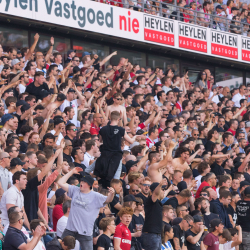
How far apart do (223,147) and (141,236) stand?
6.34 meters

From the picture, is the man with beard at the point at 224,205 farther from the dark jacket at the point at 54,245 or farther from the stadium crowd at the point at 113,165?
the dark jacket at the point at 54,245

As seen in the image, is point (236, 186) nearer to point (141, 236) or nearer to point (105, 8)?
point (141, 236)

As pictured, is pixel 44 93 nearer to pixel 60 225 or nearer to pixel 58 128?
pixel 58 128

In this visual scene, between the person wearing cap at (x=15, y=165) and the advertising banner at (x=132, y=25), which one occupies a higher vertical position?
the advertising banner at (x=132, y=25)

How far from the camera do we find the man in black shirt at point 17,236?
7117 millimetres

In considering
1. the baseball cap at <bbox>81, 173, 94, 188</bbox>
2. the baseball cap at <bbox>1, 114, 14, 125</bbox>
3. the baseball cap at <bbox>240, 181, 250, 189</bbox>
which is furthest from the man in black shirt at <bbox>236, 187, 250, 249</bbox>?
the baseball cap at <bbox>1, 114, 14, 125</bbox>

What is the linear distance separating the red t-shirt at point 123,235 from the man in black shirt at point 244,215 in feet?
12.7

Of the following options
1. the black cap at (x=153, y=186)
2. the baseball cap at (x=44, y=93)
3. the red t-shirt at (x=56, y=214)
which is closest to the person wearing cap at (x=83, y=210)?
the red t-shirt at (x=56, y=214)

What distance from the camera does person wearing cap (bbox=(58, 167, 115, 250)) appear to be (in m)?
8.14

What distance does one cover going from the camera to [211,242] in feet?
33.0

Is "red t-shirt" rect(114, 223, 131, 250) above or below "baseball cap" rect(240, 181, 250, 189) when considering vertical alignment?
below

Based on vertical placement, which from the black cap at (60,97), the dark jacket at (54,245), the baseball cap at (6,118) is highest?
the black cap at (60,97)

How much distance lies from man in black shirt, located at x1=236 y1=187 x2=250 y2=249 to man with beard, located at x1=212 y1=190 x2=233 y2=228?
0.27m

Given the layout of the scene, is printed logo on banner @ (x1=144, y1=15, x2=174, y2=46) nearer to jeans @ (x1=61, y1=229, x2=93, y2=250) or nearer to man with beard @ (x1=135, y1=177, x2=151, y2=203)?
man with beard @ (x1=135, y1=177, x2=151, y2=203)
